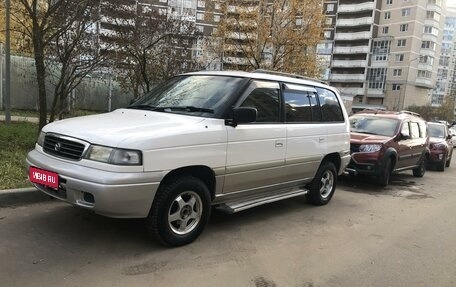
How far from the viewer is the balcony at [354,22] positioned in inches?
3497

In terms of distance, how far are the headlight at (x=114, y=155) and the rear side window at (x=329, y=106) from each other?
368 centimetres

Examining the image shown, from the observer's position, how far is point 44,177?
4.56 m

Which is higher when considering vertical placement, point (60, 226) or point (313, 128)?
point (313, 128)

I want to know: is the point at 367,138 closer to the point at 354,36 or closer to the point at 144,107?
the point at 144,107

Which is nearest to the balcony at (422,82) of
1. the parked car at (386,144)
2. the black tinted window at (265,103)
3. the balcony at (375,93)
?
the balcony at (375,93)

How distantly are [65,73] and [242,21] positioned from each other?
462 inches

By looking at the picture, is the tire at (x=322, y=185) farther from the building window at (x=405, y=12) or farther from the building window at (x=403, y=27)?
the building window at (x=405, y=12)

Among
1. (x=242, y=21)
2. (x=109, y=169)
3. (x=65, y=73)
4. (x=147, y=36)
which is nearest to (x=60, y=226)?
→ (x=109, y=169)

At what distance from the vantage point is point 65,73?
9.96 metres

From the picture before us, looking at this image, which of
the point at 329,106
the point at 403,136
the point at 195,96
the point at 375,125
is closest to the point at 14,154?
the point at 195,96

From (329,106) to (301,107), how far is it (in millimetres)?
969

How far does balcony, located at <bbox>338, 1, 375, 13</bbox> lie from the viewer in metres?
88.1

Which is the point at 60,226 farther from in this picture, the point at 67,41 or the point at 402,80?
the point at 402,80

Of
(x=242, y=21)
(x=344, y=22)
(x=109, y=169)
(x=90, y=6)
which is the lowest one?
(x=109, y=169)
